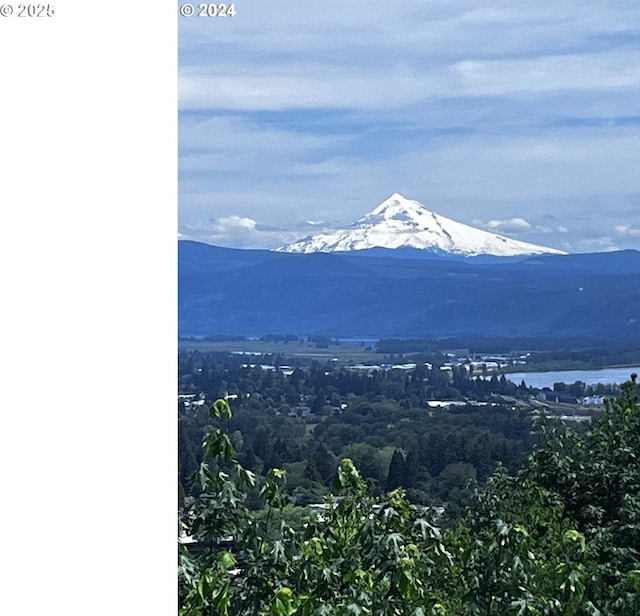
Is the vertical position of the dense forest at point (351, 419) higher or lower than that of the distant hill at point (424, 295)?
lower

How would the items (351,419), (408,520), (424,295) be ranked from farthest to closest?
1. (424,295)
2. (351,419)
3. (408,520)

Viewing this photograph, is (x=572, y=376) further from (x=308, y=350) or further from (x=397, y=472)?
(x=308, y=350)

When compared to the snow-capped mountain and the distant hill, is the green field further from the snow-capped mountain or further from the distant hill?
the snow-capped mountain

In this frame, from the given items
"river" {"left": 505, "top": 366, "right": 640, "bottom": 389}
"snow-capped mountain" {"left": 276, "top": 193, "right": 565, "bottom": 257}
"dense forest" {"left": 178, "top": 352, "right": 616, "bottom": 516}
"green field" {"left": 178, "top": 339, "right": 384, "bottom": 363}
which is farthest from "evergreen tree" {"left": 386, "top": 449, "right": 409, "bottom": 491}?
"snow-capped mountain" {"left": 276, "top": 193, "right": 565, "bottom": 257}

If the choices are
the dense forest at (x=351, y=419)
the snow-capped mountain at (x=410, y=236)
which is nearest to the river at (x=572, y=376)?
the dense forest at (x=351, y=419)

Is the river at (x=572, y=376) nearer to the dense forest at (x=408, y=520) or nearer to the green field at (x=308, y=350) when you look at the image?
the dense forest at (x=408, y=520)

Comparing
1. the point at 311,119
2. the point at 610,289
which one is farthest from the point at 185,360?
the point at 610,289

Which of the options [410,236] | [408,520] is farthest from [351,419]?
[410,236]
